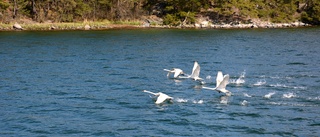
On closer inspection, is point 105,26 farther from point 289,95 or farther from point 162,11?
Result: point 289,95

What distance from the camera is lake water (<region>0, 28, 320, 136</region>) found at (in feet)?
76.2

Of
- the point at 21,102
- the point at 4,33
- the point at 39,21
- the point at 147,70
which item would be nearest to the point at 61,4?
the point at 39,21

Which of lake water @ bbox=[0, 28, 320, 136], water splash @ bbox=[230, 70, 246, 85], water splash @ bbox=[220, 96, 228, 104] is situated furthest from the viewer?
water splash @ bbox=[230, 70, 246, 85]

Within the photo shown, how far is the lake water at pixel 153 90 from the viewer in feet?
76.2

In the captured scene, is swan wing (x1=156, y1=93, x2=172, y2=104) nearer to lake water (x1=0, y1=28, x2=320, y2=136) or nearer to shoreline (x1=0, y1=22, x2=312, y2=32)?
lake water (x1=0, y1=28, x2=320, y2=136)

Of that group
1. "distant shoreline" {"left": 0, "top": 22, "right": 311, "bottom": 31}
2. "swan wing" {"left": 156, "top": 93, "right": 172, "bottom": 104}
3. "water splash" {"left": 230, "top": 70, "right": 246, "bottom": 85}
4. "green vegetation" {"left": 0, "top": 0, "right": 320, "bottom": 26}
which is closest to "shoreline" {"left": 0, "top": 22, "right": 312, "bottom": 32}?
"distant shoreline" {"left": 0, "top": 22, "right": 311, "bottom": 31}

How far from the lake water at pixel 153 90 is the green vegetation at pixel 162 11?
3640cm

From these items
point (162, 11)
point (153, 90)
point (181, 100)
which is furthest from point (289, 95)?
point (162, 11)

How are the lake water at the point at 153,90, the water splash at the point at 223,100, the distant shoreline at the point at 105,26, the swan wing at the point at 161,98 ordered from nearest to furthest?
the lake water at the point at 153,90 → the swan wing at the point at 161,98 → the water splash at the point at 223,100 → the distant shoreline at the point at 105,26

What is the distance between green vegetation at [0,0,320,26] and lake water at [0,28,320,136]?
3640cm

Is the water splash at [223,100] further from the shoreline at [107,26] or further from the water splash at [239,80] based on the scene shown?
the shoreline at [107,26]

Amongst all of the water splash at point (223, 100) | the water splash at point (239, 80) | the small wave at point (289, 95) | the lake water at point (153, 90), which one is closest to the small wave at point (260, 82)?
the lake water at point (153, 90)

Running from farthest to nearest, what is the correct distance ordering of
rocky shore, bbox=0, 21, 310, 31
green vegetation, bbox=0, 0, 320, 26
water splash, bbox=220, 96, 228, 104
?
green vegetation, bbox=0, 0, 320, 26
rocky shore, bbox=0, 21, 310, 31
water splash, bbox=220, 96, 228, 104

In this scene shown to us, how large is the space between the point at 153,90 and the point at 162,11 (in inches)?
2791
